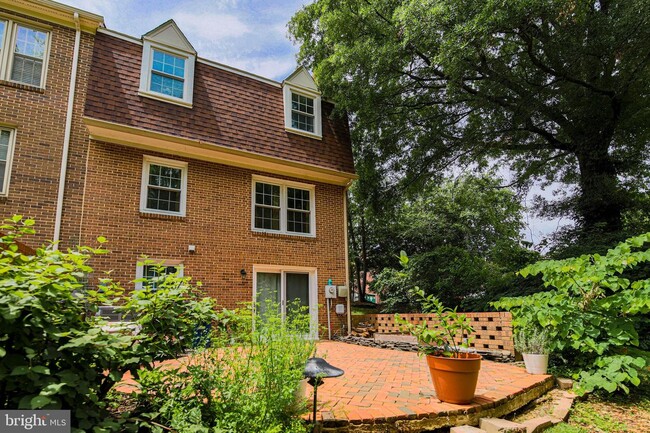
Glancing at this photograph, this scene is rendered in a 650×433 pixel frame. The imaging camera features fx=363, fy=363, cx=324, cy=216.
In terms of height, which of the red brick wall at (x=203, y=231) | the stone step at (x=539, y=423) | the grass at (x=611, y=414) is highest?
the red brick wall at (x=203, y=231)

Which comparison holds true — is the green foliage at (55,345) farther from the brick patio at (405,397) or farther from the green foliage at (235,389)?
the brick patio at (405,397)

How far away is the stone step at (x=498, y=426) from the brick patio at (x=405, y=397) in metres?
0.09

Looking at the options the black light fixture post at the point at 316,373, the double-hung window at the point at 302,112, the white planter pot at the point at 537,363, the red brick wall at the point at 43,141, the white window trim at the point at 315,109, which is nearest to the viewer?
the black light fixture post at the point at 316,373

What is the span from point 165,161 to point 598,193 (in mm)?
10694

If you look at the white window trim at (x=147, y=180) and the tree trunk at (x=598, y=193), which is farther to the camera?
the tree trunk at (x=598, y=193)

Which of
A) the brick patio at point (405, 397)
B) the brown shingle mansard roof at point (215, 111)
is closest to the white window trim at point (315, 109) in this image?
the brown shingle mansard roof at point (215, 111)

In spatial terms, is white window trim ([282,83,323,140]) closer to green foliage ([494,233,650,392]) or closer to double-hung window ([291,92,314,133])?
double-hung window ([291,92,314,133])

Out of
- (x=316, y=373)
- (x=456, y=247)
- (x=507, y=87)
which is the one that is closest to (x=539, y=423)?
(x=316, y=373)

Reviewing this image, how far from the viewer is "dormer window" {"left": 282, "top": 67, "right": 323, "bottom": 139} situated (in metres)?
10.5

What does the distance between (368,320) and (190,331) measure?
881cm

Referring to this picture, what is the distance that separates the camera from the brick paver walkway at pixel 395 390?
11.2 ft

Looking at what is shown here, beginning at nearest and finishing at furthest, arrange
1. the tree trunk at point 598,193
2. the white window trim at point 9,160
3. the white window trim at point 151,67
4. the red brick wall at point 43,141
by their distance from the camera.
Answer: the white window trim at point 9,160 < the red brick wall at point 43,141 < the white window trim at point 151,67 < the tree trunk at point 598,193

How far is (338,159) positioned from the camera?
10734mm

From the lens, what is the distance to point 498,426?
345 centimetres
